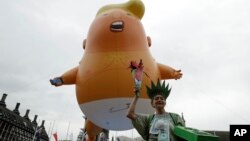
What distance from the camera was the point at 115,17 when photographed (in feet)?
23.5

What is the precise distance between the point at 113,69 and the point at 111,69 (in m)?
0.05

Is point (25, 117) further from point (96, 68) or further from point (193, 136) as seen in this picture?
point (193, 136)

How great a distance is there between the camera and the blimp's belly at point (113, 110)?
20.7 feet

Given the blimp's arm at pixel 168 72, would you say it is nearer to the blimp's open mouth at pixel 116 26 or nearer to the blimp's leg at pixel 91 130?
the blimp's open mouth at pixel 116 26

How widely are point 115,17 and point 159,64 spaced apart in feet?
5.76

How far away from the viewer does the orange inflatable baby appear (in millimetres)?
6367

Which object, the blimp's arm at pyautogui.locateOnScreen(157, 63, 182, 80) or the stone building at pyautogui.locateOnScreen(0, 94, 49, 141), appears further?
the stone building at pyautogui.locateOnScreen(0, 94, 49, 141)

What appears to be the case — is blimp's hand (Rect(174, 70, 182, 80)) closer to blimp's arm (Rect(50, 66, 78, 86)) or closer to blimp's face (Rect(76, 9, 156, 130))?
blimp's face (Rect(76, 9, 156, 130))

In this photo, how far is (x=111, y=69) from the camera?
6523mm

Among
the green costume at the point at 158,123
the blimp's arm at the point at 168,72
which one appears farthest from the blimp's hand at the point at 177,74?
the green costume at the point at 158,123

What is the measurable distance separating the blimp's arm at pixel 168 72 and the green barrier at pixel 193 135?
4.93 meters

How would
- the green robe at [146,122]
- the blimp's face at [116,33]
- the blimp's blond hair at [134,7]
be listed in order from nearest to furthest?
the green robe at [146,122] < the blimp's face at [116,33] < the blimp's blond hair at [134,7]

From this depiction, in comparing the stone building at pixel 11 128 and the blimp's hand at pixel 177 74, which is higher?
the blimp's hand at pixel 177 74

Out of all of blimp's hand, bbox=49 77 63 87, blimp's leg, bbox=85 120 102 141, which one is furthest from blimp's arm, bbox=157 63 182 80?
blimp's hand, bbox=49 77 63 87
